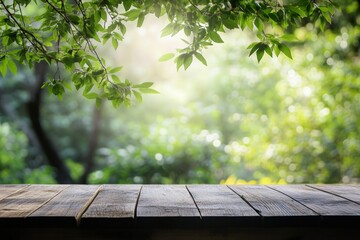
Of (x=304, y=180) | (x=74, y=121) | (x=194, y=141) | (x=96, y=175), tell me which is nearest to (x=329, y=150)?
(x=304, y=180)

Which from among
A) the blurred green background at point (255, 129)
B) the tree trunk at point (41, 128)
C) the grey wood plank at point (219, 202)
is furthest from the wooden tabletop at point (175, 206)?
the tree trunk at point (41, 128)

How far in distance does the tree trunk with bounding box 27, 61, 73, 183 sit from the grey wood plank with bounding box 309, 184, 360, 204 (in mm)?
4801

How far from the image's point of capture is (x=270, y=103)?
445 inches

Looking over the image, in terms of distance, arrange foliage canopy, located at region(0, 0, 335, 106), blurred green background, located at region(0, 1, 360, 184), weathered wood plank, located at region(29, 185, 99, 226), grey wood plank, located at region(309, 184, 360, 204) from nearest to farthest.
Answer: weathered wood plank, located at region(29, 185, 99, 226), foliage canopy, located at region(0, 0, 335, 106), grey wood plank, located at region(309, 184, 360, 204), blurred green background, located at region(0, 1, 360, 184)

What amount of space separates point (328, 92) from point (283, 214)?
568cm

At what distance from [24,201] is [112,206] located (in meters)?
0.42

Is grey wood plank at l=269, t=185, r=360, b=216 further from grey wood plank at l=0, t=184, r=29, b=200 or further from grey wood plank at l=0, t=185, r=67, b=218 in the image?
grey wood plank at l=0, t=184, r=29, b=200

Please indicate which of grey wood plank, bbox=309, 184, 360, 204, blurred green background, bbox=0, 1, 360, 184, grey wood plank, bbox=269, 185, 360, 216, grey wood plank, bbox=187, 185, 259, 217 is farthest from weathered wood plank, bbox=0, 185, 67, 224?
blurred green background, bbox=0, 1, 360, 184

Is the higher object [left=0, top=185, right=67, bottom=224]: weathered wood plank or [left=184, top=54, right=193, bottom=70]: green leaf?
[left=184, top=54, right=193, bottom=70]: green leaf

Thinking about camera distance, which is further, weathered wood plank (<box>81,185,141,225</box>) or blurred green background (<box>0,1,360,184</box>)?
blurred green background (<box>0,1,360,184</box>)

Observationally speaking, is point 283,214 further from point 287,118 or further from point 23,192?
point 287,118

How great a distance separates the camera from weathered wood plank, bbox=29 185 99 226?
1593 millimetres

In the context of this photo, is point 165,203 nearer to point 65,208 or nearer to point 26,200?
point 65,208

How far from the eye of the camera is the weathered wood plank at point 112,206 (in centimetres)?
160
